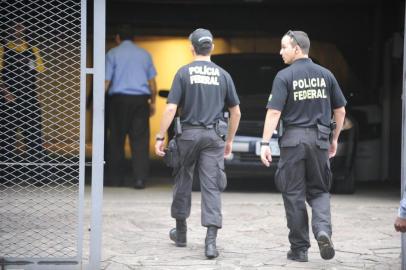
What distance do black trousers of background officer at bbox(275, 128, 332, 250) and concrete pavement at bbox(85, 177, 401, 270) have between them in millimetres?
343

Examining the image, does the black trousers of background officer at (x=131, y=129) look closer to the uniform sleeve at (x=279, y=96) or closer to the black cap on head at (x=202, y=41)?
the black cap on head at (x=202, y=41)

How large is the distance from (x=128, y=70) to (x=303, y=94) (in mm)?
4531

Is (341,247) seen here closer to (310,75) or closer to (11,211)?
(310,75)

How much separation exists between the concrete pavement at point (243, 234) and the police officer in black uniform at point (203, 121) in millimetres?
442

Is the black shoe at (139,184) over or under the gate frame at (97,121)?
under

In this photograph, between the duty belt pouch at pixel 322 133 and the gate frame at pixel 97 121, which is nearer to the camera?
the gate frame at pixel 97 121

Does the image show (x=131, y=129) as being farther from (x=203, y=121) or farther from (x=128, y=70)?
(x=203, y=121)

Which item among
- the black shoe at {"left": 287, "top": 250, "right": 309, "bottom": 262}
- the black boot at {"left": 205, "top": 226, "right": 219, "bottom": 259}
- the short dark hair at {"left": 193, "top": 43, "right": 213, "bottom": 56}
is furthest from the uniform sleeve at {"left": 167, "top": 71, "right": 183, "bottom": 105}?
the black shoe at {"left": 287, "top": 250, "right": 309, "bottom": 262}

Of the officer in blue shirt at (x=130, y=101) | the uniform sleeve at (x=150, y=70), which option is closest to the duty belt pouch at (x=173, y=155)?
the officer in blue shirt at (x=130, y=101)

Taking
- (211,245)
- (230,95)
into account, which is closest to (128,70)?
(230,95)

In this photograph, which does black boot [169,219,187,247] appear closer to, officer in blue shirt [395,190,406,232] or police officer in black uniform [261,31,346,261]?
police officer in black uniform [261,31,346,261]

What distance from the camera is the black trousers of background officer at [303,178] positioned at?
21.7 ft

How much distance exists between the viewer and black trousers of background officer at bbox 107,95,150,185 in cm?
1080

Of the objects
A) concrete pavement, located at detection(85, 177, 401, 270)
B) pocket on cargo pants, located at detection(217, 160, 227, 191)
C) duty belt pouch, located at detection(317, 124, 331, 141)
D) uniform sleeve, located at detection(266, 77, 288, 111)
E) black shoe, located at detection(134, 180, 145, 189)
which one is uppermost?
uniform sleeve, located at detection(266, 77, 288, 111)
